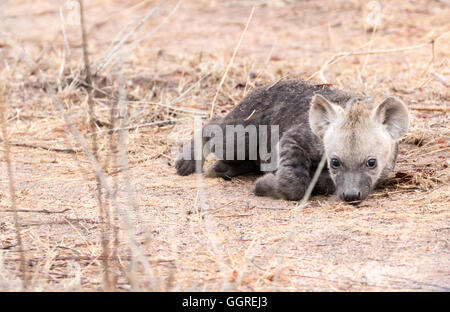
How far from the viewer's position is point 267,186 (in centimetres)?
464

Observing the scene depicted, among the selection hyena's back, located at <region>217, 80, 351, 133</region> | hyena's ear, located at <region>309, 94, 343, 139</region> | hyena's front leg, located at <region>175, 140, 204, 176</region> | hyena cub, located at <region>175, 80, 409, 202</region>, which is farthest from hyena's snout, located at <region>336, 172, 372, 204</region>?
hyena's front leg, located at <region>175, 140, 204, 176</region>

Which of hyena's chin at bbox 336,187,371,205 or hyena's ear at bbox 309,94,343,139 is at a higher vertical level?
hyena's ear at bbox 309,94,343,139

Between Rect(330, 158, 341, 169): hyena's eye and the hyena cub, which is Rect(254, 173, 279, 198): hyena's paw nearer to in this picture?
the hyena cub

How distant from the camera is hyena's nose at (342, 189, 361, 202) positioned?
426cm

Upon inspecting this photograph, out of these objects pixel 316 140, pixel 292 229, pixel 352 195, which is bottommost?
pixel 292 229

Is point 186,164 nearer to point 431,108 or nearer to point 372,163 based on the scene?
point 372,163

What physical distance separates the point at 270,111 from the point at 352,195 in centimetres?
128

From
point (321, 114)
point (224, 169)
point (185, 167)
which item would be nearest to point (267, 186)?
point (321, 114)

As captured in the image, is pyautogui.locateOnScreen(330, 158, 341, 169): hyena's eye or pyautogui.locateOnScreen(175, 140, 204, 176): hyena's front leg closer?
pyautogui.locateOnScreen(330, 158, 341, 169): hyena's eye

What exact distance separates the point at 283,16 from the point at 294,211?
23.8ft

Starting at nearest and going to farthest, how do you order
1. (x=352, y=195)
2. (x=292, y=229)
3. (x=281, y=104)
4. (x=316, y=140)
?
(x=292, y=229) < (x=352, y=195) < (x=316, y=140) < (x=281, y=104)

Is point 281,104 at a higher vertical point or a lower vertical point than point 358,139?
higher

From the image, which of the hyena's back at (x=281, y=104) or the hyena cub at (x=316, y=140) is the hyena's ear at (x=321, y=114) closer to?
the hyena cub at (x=316, y=140)

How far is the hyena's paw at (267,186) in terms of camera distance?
15.1 feet
